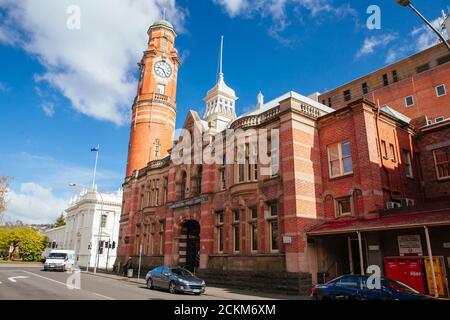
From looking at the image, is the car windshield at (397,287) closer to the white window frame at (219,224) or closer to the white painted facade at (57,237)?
the white window frame at (219,224)

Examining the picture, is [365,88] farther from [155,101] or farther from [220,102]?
[155,101]

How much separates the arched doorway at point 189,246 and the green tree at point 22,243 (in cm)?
6132

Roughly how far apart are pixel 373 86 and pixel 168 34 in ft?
113

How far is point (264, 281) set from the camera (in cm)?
2031

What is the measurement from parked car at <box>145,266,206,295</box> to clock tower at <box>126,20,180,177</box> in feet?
95.1

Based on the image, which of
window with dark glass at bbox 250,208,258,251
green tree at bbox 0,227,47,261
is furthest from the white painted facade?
window with dark glass at bbox 250,208,258,251

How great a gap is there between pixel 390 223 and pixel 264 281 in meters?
8.33

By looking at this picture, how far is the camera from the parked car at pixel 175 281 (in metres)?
18.0

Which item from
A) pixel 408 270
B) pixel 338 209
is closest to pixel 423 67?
pixel 338 209

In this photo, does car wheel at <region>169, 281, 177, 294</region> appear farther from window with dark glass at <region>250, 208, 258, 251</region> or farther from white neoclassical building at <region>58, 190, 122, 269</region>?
white neoclassical building at <region>58, 190, 122, 269</region>

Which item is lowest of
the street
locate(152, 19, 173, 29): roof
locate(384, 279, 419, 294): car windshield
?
the street

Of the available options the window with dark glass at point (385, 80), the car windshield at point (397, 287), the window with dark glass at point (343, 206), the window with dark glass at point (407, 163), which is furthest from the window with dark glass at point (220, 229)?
the window with dark glass at point (385, 80)

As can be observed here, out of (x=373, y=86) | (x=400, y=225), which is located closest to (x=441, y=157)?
(x=400, y=225)

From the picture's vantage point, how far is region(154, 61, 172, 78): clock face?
2123 inches
